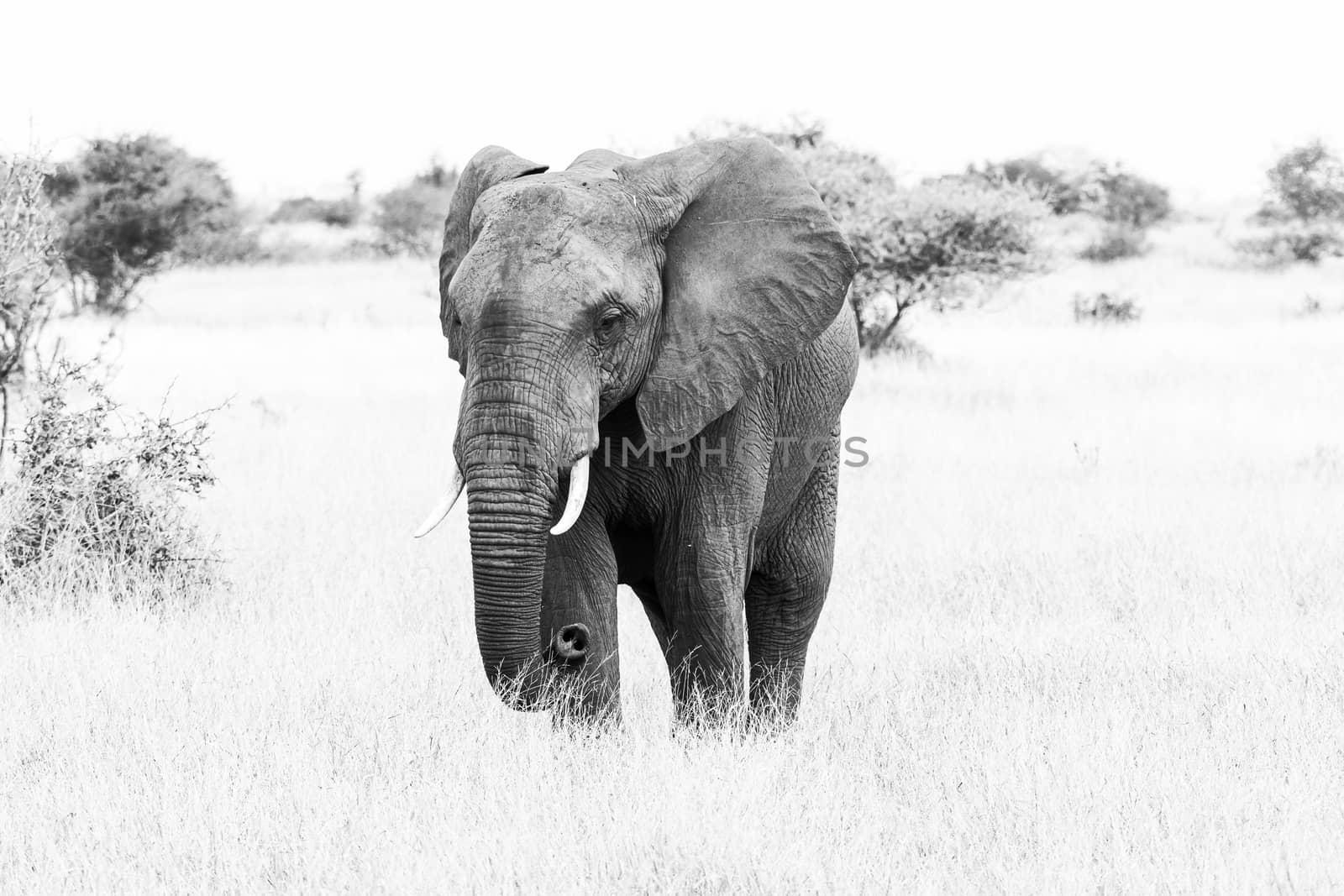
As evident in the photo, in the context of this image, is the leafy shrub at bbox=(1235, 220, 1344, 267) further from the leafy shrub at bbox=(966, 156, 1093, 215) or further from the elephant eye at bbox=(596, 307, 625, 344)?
the elephant eye at bbox=(596, 307, 625, 344)

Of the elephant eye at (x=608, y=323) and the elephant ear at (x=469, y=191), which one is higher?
the elephant ear at (x=469, y=191)

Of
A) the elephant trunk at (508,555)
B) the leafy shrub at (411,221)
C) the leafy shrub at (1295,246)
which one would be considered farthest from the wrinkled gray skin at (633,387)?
the leafy shrub at (411,221)

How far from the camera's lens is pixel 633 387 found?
466 cm

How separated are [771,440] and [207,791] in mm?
2056

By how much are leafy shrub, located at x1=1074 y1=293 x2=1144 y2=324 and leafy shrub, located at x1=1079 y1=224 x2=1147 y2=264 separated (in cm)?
1383

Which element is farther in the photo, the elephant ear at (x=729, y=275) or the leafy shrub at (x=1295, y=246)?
the leafy shrub at (x=1295, y=246)

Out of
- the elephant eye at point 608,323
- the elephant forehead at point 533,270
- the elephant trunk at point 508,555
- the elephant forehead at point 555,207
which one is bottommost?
the elephant trunk at point 508,555

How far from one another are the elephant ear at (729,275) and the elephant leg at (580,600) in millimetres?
437

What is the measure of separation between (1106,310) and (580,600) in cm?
2282

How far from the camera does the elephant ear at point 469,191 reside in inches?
196

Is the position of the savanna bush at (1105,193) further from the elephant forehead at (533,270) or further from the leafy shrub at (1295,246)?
the elephant forehead at (533,270)

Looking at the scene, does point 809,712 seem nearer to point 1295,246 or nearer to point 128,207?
point 128,207

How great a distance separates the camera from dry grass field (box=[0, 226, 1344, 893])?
4.09 metres

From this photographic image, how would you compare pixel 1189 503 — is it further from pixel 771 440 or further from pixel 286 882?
pixel 286 882
